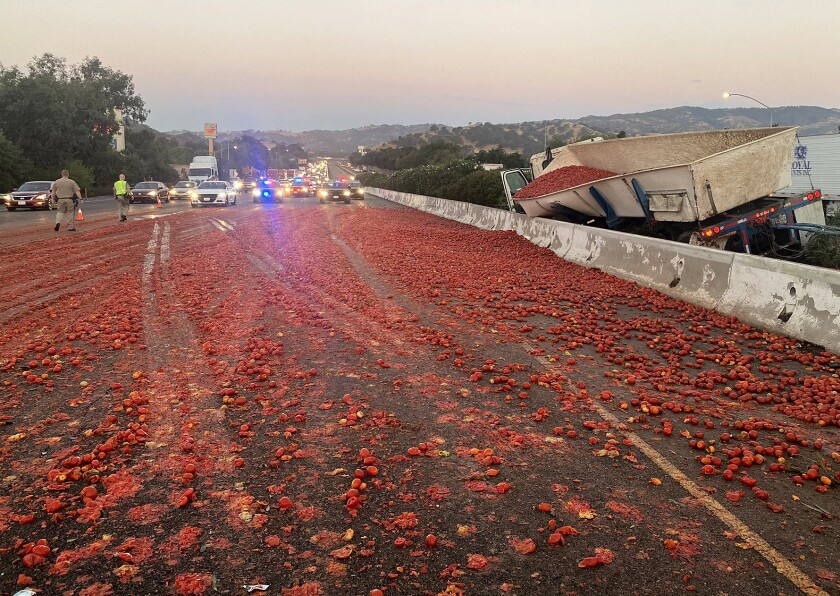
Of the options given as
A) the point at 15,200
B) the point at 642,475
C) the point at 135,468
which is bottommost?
the point at 642,475

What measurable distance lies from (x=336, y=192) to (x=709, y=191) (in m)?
38.9

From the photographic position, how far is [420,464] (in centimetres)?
443

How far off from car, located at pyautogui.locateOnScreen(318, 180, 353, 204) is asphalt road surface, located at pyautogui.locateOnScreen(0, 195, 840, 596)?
39044mm

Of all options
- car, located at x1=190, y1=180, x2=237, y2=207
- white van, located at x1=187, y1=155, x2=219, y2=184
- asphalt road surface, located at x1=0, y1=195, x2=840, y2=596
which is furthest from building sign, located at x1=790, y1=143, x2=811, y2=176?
white van, located at x1=187, y1=155, x2=219, y2=184

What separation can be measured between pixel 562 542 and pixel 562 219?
606 inches

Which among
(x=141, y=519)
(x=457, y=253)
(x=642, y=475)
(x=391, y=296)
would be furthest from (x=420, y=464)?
(x=457, y=253)

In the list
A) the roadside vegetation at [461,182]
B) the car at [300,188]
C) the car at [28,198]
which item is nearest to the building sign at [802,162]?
the roadside vegetation at [461,182]

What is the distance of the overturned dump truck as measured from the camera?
1226cm

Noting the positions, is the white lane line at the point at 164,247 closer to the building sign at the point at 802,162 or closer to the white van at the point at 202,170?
the building sign at the point at 802,162

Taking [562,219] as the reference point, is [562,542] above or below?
below

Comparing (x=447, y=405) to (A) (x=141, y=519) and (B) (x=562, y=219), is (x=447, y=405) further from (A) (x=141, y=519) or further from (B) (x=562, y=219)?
(B) (x=562, y=219)

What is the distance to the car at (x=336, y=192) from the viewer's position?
158 ft

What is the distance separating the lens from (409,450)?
4590mm

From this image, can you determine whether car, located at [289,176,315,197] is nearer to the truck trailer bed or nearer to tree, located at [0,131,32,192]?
tree, located at [0,131,32,192]
